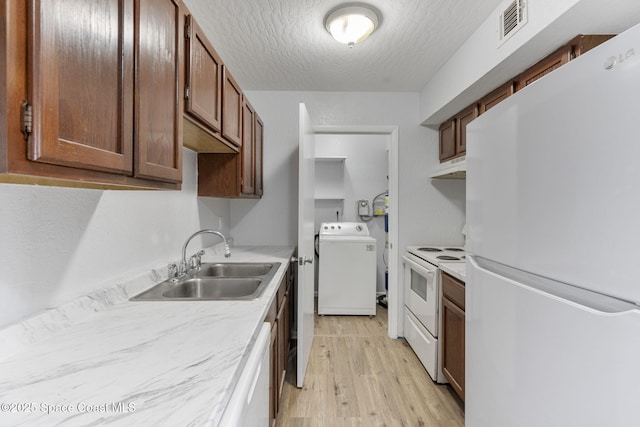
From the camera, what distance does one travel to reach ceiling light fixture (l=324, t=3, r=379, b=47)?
156 cm

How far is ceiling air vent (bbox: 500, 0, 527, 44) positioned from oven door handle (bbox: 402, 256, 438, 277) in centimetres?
142

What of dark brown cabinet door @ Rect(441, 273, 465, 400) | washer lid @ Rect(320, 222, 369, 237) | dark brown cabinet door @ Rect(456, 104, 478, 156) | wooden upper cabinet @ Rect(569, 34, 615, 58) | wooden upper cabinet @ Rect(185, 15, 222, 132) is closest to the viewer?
wooden upper cabinet @ Rect(185, 15, 222, 132)

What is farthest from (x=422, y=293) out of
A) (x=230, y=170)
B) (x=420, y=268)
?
(x=230, y=170)

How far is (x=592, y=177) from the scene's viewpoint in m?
0.66

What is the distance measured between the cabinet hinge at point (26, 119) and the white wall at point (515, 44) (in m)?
1.71

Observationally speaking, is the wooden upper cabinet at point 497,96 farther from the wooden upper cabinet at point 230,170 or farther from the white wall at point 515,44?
the wooden upper cabinet at point 230,170

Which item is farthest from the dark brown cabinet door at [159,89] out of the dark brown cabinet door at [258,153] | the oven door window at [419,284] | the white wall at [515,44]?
the oven door window at [419,284]

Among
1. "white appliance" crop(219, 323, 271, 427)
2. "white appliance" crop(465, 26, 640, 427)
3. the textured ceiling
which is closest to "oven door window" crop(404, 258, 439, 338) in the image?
"white appliance" crop(465, 26, 640, 427)

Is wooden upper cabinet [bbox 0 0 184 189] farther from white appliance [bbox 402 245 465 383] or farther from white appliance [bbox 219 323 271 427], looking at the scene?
white appliance [bbox 402 245 465 383]

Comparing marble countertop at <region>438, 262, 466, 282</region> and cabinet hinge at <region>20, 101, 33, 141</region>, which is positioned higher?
cabinet hinge at <region>20, 101, 33, 141</region>

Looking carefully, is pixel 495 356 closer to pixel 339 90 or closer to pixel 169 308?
pixel 169 308

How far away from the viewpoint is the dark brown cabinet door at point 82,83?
0.53 meters

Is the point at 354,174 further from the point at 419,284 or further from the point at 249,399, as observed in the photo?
the point at 249,399

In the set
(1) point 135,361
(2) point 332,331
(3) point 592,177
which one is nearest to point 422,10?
(3) point 592,177
